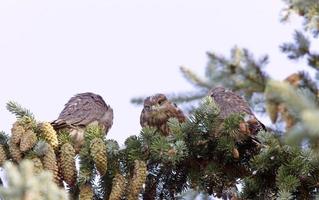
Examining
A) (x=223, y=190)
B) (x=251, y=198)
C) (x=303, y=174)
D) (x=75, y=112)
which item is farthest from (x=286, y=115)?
(x=75, y=112)

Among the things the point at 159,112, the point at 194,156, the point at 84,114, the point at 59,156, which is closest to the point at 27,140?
the point at 59,156

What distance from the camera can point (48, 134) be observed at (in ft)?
10.7

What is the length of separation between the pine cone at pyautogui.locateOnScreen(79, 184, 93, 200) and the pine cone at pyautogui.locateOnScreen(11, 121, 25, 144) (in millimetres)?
447

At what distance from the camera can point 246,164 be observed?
3.51 meters

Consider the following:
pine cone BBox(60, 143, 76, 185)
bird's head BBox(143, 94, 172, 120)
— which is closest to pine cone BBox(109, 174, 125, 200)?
pine cone BBox(60, 143, 76, 185)

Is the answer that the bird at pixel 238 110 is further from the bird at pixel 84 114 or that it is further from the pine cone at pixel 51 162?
the pine cone at pixel 51 162

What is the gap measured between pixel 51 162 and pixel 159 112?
2.05 metres

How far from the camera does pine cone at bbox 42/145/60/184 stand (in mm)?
3002

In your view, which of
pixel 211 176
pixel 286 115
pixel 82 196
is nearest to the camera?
pixel 286 115

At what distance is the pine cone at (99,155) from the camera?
3.04 m

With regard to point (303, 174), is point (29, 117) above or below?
above

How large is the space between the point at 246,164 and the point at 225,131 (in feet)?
1.05

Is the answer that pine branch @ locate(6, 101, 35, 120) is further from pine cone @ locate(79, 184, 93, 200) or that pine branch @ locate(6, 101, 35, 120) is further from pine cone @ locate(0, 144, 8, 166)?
pine cone @ locate(79, 184, 93, 200)

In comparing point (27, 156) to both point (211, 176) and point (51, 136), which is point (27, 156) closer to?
point (51, 136)
